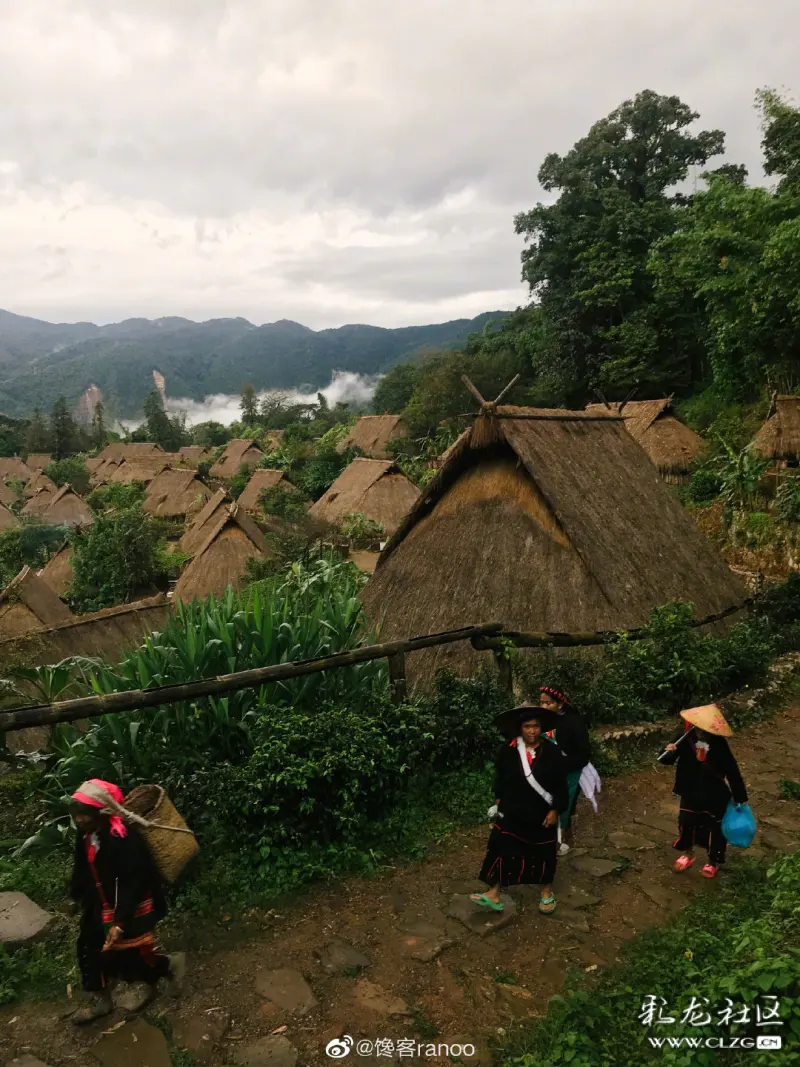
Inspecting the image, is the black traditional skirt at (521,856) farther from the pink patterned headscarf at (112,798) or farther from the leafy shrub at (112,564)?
the leafy shrub at (112,564)

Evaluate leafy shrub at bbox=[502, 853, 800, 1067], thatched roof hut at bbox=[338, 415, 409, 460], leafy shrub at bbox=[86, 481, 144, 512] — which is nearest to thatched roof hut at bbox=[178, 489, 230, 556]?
leafy shrub at bbox=[86, 481, 144, 512]

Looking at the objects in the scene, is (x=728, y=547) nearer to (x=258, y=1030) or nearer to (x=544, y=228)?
(x=258, y=1030)

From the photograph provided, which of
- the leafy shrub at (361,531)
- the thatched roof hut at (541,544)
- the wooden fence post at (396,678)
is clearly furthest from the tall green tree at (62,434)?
the wooden fence post at (396,678)

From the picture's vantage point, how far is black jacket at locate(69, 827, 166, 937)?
2.84 metres

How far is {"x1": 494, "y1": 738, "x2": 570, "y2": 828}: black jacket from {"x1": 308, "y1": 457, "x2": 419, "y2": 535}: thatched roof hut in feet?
62.1

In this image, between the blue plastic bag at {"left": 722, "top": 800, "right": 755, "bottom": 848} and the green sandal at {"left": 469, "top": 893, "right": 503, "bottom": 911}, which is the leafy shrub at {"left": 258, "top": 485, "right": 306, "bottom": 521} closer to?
the green sandal at {"left": 469, "top": 893, "right": 503, "bottom": 911}

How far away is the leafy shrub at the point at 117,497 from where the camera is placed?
35.1 metres

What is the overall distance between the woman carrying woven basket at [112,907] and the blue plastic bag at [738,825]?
296 centimetres

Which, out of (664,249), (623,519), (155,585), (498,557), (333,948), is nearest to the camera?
(333,948)

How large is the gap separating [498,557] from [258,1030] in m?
4.75

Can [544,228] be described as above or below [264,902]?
above

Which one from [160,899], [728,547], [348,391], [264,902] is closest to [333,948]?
[264,902]

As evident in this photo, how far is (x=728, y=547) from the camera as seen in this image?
1350cm

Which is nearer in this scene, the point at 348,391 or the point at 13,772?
the point at 13,772
